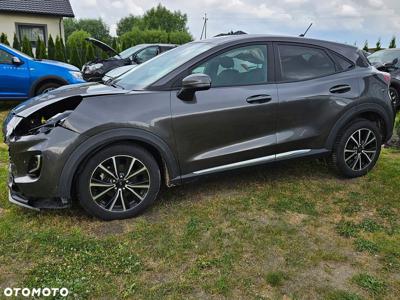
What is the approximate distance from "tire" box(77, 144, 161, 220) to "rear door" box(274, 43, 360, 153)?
56.4 inches

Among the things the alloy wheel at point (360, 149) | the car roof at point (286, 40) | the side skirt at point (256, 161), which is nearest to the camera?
the side skirt at point (256, 161)

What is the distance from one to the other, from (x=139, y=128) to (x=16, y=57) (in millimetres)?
6083

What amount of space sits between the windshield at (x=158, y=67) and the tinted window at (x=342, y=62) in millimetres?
1491

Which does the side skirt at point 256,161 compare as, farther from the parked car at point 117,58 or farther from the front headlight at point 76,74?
the parked car at point 117,58

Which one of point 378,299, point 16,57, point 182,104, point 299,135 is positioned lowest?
point 378,299

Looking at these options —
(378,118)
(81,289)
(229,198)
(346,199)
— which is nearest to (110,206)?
(81,289)

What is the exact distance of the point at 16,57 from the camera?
27.3 feet

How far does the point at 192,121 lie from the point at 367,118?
233 centimetres

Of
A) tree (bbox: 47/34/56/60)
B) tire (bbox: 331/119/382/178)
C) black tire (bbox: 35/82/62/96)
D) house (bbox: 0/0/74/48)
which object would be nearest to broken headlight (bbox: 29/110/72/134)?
tire (bbox: 331/119/382/178)

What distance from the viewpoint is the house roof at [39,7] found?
669 inches

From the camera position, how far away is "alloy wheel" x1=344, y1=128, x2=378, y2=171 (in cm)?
461

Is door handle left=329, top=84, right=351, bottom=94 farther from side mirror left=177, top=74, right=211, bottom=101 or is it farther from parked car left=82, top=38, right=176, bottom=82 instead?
parked car left=82, top=38, right=176, bottom=82

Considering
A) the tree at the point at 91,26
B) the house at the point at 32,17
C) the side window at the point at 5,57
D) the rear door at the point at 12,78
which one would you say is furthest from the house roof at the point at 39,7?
the tree at the point at 91,26

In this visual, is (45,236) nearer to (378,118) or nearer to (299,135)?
(299,135)
